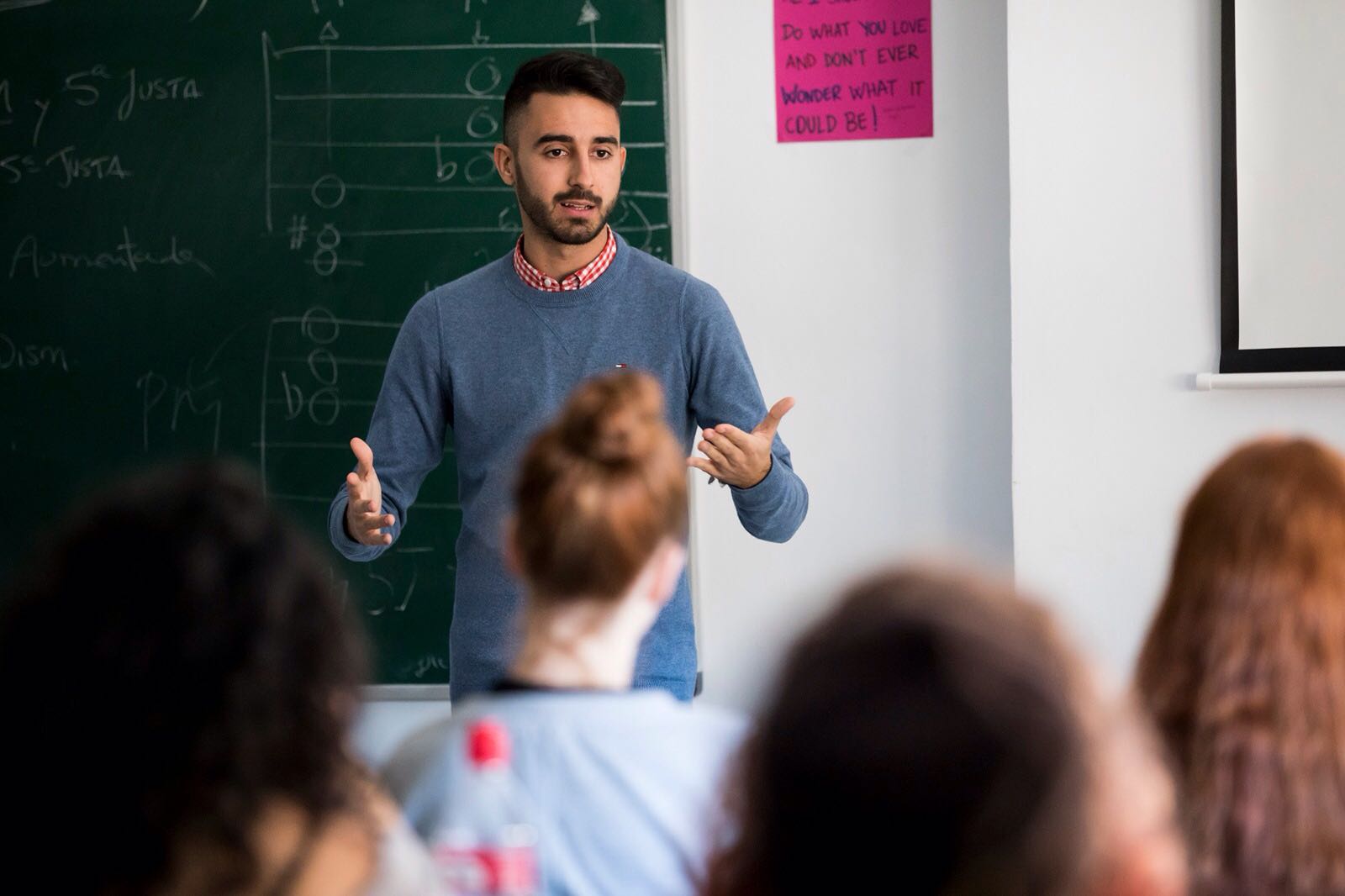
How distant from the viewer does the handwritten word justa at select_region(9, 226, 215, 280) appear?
3.23 meters

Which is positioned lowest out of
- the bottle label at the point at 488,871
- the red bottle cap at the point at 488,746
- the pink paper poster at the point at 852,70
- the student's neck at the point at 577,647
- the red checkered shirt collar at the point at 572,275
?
the bottle label at the point at 488,871

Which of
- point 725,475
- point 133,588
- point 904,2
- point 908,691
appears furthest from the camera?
point 904,2

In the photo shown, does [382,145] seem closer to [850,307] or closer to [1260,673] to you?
[850,307]

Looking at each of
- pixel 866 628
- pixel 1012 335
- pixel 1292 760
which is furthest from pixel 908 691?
pixel 1012 335

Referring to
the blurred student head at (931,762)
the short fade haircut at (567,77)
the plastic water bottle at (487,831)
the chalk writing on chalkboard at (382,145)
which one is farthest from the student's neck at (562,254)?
the blurred student head at (931,762)

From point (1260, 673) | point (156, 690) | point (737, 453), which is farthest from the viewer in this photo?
point (737, 453)

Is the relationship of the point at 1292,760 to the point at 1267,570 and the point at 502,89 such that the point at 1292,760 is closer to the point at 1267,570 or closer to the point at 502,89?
the point at 1267,570

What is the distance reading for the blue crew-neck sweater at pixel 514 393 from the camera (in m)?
2.24

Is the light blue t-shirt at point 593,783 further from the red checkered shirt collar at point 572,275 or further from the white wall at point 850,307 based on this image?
the white wall at point 850,307

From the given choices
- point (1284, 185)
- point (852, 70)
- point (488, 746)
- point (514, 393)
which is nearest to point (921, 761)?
point (488, 746)

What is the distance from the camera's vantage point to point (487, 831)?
1.15 meters

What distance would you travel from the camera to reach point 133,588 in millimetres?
869

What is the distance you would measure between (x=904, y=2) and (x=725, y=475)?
60.1 inches

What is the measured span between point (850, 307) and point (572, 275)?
40.1 inches
